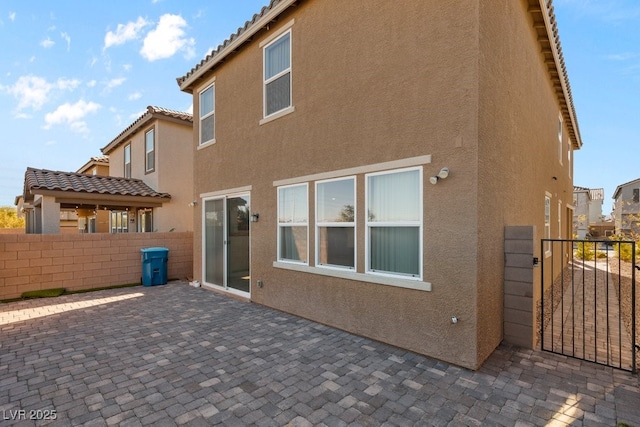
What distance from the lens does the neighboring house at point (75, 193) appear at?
11.1m

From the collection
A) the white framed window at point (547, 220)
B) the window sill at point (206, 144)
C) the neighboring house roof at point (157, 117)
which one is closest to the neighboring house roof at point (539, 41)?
the window sill at point (206, 144)

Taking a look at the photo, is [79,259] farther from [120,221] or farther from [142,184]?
[120,221]

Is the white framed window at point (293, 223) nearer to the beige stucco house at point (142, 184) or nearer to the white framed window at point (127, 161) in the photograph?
the beige stucco house at point (142, 184)

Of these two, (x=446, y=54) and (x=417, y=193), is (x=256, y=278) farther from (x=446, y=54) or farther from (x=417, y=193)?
(x=446, y=54)

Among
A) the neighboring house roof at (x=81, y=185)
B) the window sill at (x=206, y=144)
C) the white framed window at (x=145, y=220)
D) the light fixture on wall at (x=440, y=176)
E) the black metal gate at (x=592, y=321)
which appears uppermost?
the window sill at (x=206, y=144)

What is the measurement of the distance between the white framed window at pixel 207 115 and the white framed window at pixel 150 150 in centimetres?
476

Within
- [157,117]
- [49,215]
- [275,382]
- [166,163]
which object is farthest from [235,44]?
[49,215]

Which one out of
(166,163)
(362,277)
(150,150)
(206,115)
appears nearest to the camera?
(362,277)

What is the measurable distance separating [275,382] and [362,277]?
236 cm

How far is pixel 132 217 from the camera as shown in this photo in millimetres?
16078

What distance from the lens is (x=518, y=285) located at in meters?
5.21

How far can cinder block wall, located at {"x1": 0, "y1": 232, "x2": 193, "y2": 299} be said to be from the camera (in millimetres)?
9000

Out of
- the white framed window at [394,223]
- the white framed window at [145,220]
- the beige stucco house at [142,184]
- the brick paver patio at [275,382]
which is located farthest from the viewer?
the white framed window at [145,220]

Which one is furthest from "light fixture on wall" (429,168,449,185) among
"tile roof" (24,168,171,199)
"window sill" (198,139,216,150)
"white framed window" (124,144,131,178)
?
"white framed window" (124,144,131,178)
